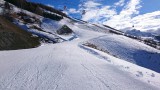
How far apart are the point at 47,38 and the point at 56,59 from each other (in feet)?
147

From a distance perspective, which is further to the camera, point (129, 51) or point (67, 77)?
point (129, 51)

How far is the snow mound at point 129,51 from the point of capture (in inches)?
2245

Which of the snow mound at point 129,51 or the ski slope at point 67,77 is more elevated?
the ski slope at point 67,77

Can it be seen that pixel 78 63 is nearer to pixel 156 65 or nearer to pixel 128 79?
pixel 128 79

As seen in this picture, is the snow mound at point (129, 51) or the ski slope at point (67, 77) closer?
the ski slope at point (67, 77)

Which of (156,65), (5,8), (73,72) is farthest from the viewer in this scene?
(5,8)

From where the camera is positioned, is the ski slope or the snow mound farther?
the snow mound

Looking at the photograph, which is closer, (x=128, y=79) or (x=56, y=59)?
(x=128, y=79)

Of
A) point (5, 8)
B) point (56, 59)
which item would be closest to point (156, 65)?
point (56, 59)

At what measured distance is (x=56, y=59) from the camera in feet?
81.9

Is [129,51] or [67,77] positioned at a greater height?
[67,77]

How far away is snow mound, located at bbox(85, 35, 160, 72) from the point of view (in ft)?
187

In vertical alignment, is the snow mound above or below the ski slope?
below

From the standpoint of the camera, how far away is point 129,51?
61.7m
